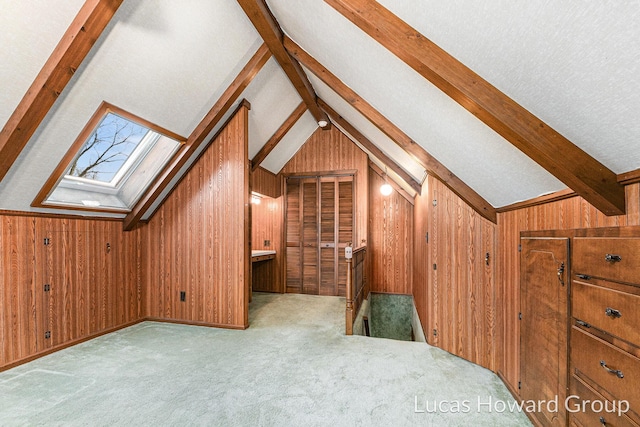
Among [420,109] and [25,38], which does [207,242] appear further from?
[420,109]

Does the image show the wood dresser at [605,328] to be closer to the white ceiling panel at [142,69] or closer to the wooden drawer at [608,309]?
the wooden drawer at [608,309]

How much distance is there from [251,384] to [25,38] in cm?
283

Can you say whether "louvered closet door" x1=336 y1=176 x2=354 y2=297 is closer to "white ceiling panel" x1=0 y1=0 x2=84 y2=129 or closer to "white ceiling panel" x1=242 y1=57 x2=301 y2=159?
"white ceiling panel" x1=242 y1=57 x2=301 y2=159

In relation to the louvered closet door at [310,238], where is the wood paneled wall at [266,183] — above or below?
above

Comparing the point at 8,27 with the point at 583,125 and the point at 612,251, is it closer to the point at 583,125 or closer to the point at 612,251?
the point at 583,125

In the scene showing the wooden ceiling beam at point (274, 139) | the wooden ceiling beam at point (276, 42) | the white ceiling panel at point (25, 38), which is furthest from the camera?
the wooden ceiling beam at point (274, 139)

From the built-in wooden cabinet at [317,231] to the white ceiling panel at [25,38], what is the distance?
383 cm

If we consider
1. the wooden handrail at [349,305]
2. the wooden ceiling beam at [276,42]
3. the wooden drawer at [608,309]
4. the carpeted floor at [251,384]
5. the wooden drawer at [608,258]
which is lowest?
the carpeted floor at [251,384]

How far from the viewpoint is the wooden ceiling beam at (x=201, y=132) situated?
304 centimetres

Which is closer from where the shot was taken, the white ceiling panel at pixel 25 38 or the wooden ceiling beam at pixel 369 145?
the white ceiling panel at pixel 25 38

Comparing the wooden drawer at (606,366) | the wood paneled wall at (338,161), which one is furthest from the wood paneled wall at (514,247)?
the wood paneled wall at (338,161)

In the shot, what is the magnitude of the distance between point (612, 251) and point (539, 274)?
0.64 metres

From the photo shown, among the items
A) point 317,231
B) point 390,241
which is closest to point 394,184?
point 390,241

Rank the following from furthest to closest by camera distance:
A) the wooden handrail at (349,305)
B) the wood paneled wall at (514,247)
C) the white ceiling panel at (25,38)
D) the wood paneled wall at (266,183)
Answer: the wood paneled wall at (266,183) → the wooden handrail at (349,305) → the white ceiling panel at (25,38) → the wood paneled wall at (514,247)
